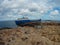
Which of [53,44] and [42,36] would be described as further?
[42,36]

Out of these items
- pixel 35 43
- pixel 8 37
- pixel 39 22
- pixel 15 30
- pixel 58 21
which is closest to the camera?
pixel 35 43

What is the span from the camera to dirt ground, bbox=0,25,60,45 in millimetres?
5762

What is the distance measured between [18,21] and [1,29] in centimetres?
172

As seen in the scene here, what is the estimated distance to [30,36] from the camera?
20.2 ft

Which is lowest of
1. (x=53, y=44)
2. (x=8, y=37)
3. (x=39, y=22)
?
(x=53, y=44)

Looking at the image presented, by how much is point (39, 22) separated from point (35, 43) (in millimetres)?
2626

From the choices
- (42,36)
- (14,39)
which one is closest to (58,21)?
(42,36)

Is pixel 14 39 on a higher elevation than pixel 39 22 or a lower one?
lower

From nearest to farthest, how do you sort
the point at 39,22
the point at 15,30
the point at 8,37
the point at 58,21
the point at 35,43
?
the point at 35,43 < the point at 8,37 < the point at 15,30 < the point at 58,21 < the point at 39,22

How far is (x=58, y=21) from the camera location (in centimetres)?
755

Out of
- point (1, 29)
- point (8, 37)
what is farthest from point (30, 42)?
point (1, 29)

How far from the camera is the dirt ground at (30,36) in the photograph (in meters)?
5.76

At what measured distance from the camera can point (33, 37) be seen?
6.08 metres

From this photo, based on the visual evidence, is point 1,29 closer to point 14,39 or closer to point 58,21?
point 14,39
